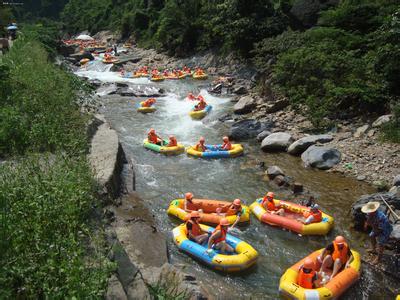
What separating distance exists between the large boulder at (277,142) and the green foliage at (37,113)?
21.2 ft

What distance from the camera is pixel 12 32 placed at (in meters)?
24.3

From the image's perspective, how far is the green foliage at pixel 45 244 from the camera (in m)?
3.80

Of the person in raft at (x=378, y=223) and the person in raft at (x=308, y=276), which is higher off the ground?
the person in raft at (x=378, y=223)

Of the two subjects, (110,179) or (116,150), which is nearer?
(110,179)

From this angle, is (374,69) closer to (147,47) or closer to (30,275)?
(30,275)

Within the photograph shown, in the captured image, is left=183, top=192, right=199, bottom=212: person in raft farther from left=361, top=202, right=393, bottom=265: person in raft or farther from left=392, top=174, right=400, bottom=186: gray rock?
left=392, top=174, right=400, bottom=186: gray rock

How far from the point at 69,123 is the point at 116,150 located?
6.75 feet

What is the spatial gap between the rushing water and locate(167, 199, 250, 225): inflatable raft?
21cm

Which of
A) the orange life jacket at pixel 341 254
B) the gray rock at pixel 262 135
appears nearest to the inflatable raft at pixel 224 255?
the orange life jacket at pixel 341 254

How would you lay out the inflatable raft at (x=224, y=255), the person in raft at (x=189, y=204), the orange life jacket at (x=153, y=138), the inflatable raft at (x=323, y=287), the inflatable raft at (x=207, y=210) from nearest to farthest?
the inflatable raft at (x=323, y=287)
the inflatable raft at (x=224, y=255)
the inflatable raft at (x=207, y=210)
the person in raft at (x=189, y=204)
the orange life jacket at (x=153, y=138)

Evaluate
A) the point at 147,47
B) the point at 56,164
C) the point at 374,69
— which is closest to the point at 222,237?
the point at 56,164

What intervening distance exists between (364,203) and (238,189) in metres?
3.39

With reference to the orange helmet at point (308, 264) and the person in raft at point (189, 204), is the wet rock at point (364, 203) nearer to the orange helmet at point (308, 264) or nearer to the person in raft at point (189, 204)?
the orange helmet at point (308, 264)

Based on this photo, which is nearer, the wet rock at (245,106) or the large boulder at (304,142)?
the large boulder at (304,142)
